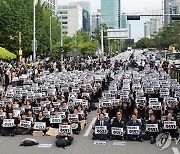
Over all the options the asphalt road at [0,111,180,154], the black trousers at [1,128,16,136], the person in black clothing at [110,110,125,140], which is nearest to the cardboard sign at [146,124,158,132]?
the asphalt road at [0,111,180,154]

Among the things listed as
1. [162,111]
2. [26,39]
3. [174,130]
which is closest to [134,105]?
[162,111]

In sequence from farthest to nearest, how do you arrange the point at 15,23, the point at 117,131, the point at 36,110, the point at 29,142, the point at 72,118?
the point at 15,23 < the point at 36,110 < the point at 72,118 < the point at 117,131 < the point at 29,142

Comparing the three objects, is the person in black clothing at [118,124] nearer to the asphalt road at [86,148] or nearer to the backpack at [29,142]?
the asphalt road at [86,148]

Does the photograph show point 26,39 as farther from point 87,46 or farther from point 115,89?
point 115,89

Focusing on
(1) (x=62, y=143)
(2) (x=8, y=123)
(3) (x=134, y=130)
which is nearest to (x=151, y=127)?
(3) (x=134, y=130)

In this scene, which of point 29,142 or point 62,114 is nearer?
point 29,142

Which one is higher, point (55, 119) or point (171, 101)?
point (171, 101)

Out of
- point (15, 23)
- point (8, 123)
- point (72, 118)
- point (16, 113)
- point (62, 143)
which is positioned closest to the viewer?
point (62, 143)

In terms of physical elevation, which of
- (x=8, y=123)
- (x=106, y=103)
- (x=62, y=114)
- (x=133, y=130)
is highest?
(x=106, y=103)

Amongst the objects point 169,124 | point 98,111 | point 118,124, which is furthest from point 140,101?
point 118,124

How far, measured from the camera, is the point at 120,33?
3875 inches

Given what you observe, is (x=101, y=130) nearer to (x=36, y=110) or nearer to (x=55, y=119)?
(x=55, y=119)

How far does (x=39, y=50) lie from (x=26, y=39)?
655cm

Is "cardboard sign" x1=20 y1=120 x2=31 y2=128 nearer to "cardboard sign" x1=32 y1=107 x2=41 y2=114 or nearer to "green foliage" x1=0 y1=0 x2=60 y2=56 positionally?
"cardboard sign" x1=32 y1=107 x2=41 y2=114
